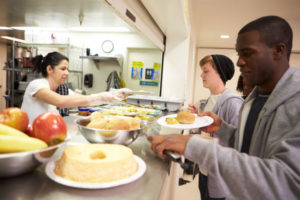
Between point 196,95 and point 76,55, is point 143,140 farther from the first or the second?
point 196,95

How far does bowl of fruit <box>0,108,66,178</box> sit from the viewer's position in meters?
0.52

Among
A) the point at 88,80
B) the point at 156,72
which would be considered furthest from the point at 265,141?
the point at 88,80

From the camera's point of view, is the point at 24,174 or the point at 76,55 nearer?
the point at 24,174

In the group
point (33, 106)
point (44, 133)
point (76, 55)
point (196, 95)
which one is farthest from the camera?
point (196, 95)

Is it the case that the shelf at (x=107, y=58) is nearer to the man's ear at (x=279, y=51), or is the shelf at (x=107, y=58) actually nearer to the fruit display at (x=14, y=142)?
the man's ear at (x=279, y=51)

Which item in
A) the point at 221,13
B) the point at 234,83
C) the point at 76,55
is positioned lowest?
the point at 234,83

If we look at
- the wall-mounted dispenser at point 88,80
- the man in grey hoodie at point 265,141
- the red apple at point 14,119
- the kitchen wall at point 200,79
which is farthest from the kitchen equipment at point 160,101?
the kitchen wall at point 200,79

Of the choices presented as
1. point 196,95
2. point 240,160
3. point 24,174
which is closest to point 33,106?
point 24,174

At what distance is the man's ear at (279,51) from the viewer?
0.83 metres

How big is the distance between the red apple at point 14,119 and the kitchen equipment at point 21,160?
0.15 m

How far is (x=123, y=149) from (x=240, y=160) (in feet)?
1.34

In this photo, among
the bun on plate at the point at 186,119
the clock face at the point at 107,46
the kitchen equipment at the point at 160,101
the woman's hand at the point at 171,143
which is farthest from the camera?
the clock face at the point at 107,46

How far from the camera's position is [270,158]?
0.68 metres

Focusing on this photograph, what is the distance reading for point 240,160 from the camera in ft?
2.20
